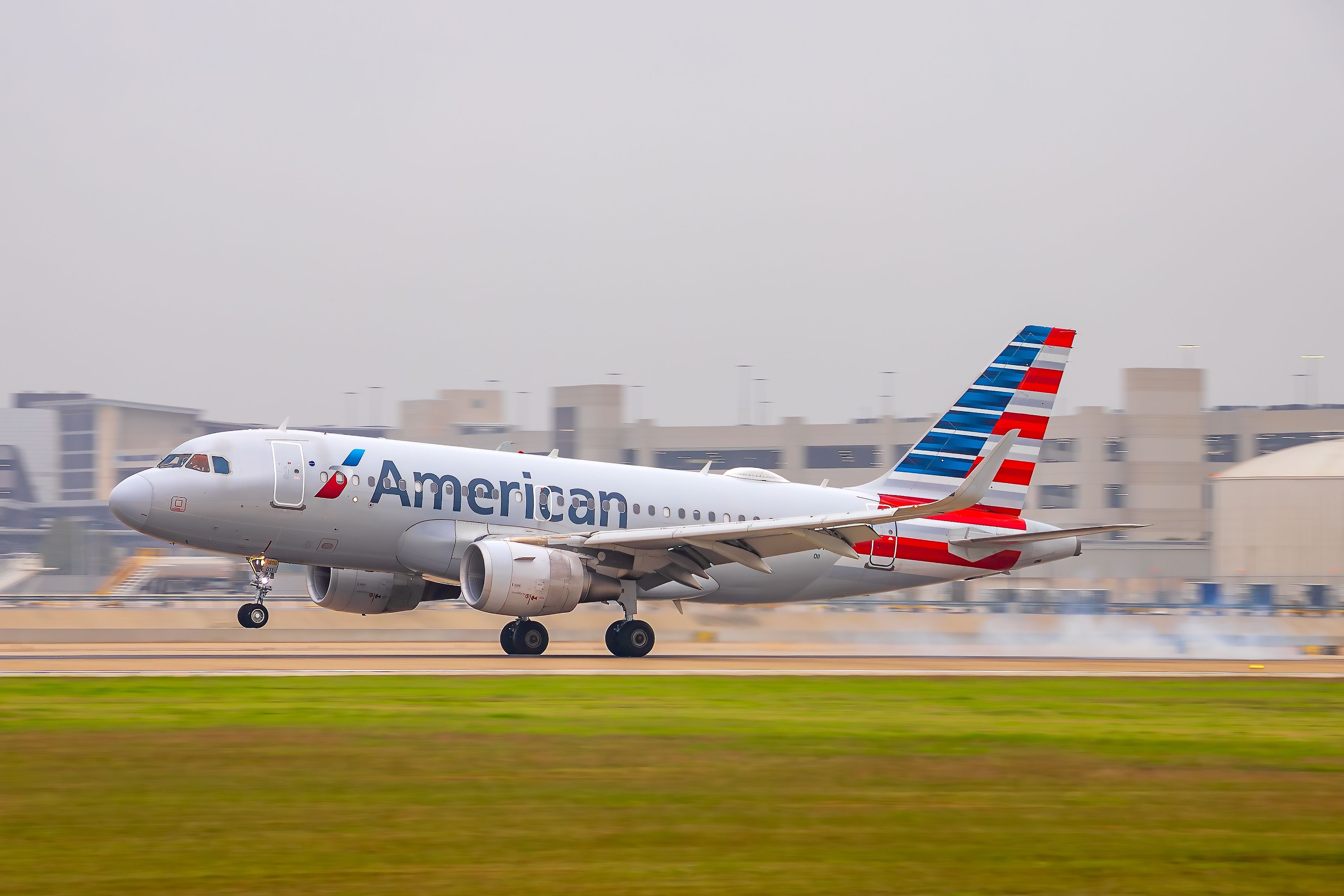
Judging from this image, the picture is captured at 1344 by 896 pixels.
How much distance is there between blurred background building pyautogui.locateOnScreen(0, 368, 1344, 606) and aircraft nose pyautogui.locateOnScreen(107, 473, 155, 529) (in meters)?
30.4

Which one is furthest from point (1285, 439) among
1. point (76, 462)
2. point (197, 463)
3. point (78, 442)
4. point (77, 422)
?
point (77, 422)

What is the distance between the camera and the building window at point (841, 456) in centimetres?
9888

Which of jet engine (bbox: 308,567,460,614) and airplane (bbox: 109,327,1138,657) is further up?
airplane (bbox: 109,327,1138,657)

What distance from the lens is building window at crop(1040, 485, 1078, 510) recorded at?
92.1m

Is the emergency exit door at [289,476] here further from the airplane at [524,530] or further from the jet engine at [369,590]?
the jet engine at [369,590]

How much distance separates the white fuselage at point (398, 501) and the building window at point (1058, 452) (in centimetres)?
6509

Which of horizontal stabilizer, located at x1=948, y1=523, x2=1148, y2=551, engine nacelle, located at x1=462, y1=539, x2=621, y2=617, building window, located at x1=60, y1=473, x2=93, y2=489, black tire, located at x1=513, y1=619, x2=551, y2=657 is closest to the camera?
engine nacelle, located at x1=462, y1=539, x2=621, y2=617

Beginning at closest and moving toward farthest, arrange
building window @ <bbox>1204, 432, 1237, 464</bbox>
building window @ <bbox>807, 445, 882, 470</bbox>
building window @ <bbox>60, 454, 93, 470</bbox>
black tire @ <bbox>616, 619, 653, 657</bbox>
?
black tire @ <bbox>616, 619, 653, 657</bbox>
building window @ <bbox>1204, 432, 1237, 464</bbox>
building window @ <bbox>807, 445, 882, 470</bbox>
building window @ <bbox>60, 454, 93, 470</bbox>

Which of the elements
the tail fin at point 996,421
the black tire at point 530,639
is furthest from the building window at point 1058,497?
the black tire at point 530,639

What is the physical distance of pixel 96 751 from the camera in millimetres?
12695

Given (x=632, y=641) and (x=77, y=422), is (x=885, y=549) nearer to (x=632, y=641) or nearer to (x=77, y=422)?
(x=632, y=641)

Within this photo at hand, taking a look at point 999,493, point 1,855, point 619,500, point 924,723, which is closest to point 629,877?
point 1,855

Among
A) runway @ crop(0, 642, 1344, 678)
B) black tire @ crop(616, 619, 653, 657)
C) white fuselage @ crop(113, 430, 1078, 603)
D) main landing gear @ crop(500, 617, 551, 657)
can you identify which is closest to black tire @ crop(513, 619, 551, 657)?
main landing gear @ crop(500, 617, 551, 657)

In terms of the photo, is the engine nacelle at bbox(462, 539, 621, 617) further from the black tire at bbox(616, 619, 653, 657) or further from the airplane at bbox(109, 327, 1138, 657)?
the black tire at bbox(616, 619, 653, 657)
